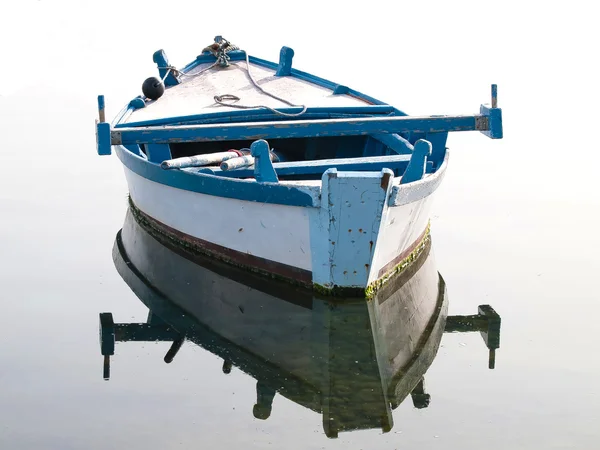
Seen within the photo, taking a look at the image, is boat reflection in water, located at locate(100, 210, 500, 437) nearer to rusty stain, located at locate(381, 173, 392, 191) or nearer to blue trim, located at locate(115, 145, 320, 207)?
blue trim, located at locate(115, 145, 320, 207)

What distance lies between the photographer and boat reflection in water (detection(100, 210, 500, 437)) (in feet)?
21.0

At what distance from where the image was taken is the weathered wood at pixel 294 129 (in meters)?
8.18

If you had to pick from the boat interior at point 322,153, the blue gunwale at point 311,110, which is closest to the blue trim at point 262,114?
the blue gunwale at point 311,110

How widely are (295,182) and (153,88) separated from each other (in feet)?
12.5

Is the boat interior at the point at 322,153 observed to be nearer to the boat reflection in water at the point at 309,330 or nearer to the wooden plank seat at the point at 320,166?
the wooden plank seat at the point at 320,166

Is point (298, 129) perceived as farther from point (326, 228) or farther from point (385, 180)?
point (385, 180)

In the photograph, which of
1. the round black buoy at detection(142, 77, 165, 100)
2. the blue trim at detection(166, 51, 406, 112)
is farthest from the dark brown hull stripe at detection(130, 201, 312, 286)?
the blue trim at detection(166, 51, 406, 112)

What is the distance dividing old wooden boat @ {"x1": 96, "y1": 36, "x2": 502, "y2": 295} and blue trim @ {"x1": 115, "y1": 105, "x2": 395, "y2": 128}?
1 cm

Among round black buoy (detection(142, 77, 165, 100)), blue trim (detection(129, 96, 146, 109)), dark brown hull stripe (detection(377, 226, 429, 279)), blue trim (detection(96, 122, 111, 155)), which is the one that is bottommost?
dark brown hull stripe (detection(377, 226, 429, 279))

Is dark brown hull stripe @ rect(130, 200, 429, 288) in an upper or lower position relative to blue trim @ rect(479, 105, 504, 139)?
lower
